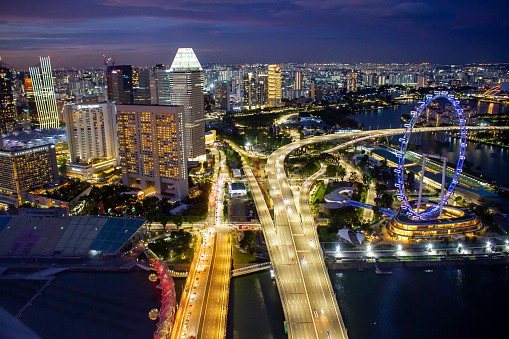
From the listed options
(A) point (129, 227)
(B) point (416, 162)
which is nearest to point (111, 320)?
(A) point (129, 227)

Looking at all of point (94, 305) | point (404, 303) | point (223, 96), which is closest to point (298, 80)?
point (223, 96)

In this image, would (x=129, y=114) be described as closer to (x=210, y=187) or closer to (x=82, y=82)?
(x=210, y=187)

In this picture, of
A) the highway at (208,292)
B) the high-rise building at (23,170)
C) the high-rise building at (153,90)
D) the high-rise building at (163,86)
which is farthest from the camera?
the high-rise building at (153,90)

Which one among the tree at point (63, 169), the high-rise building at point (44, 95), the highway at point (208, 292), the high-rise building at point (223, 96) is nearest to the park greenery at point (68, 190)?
the tree at point (63, 169)

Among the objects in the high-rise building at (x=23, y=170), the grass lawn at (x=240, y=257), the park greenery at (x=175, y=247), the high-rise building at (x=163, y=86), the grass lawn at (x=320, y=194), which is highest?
the high-rise building at (x=163, y=86)

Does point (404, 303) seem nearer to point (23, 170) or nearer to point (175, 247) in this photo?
point (175, 247)

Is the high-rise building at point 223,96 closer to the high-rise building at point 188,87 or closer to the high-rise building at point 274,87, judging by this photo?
the high-rise building at point 274,87

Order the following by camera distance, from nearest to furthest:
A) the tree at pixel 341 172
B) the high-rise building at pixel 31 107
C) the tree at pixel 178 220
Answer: the tree at pixel 178 220, the tree at pixel 341 172, the high-rise building at pixel 31 107
